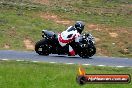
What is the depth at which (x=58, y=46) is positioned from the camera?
25141mm

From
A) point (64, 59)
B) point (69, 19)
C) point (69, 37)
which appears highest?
point (69, 37)

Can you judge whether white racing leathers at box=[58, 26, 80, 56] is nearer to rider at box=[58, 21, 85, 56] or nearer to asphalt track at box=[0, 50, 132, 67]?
rider at box=[58, 21, 85, 56]

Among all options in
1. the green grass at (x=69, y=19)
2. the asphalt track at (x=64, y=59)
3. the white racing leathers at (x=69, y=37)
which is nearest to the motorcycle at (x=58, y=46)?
the white racing leathers at (x=69, y=37)

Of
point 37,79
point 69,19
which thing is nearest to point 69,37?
point 37,79

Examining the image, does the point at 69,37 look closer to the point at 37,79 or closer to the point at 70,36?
the point at 70,36

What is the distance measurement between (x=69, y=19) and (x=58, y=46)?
12.8 meters

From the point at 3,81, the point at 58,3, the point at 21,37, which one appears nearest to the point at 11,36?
the point at 21,37

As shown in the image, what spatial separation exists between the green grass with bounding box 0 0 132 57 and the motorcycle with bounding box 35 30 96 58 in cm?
393

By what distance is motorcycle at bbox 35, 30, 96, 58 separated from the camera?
82.1 feet

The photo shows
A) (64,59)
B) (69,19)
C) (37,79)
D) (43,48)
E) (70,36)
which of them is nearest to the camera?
(37,79)

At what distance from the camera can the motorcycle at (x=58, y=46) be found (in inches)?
985

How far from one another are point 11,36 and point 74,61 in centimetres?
869

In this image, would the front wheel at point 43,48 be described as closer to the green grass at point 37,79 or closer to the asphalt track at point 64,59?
the asphalt track at point 64,59

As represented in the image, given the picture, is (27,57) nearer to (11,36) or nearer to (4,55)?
(4,55)
